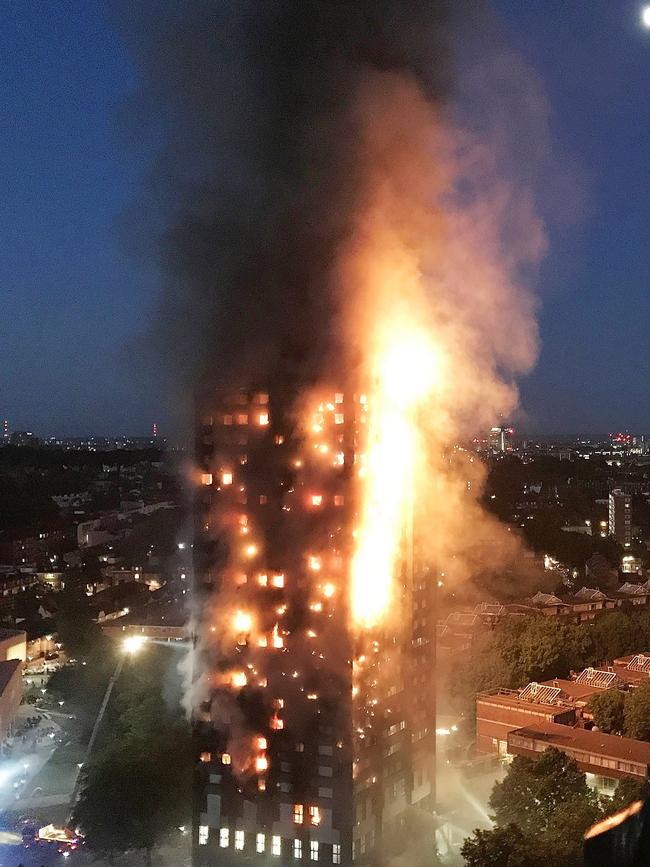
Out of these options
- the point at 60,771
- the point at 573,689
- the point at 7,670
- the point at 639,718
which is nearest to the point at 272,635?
the point at 639,718

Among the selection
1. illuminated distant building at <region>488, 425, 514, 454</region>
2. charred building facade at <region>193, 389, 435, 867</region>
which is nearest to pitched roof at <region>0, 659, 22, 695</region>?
charred building facade at <region>193, 389, 435, 867</region>

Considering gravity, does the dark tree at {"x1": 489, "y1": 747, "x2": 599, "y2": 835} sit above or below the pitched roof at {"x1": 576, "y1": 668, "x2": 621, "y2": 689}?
below

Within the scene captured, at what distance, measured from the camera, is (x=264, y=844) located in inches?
352

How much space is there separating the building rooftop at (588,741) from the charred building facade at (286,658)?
238 centimetres

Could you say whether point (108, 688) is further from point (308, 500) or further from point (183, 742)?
point (308, 500)

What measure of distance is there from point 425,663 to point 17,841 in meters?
5.40

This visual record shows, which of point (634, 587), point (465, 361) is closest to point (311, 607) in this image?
point (465, 361)

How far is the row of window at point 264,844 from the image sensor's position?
874cm

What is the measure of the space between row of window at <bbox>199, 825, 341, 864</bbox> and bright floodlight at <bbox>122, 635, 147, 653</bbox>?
6.61m

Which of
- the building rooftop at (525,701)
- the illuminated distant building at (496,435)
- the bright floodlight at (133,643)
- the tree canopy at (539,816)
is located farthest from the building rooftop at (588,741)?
the bright floodlight at (133,643)

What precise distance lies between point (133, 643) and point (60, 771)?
3372 mm

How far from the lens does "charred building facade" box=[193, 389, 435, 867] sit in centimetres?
895

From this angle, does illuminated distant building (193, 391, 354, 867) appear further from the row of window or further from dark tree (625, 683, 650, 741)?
dark tree (625, 683, 650, 741)

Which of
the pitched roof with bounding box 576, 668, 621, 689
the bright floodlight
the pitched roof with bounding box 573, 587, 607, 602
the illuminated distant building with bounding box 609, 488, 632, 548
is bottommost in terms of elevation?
the pitched roof with bounding box 576, 668, 621, 689
